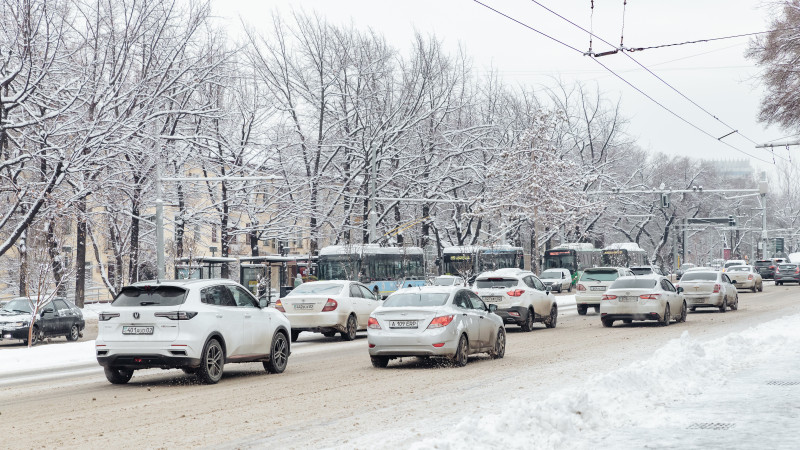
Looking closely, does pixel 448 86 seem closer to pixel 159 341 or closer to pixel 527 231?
pixel 527 231

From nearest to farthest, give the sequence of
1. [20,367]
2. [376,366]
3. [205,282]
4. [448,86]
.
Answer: [205,282], [376,366], [20,367], [448,86]

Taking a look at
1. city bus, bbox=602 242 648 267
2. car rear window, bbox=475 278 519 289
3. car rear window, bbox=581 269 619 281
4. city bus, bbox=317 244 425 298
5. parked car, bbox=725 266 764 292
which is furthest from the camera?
city bus, bbox=602 242 648 267

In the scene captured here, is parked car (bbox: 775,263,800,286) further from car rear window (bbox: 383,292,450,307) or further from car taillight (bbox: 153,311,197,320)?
car taillight (bbox: 153,311,197,320)

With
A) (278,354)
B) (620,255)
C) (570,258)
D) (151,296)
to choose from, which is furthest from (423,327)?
(620,255)

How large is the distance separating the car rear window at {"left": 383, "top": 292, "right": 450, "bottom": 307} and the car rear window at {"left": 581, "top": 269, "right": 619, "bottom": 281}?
1864 centimetres

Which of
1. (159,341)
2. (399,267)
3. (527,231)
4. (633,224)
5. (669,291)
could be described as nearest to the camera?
(159,341)

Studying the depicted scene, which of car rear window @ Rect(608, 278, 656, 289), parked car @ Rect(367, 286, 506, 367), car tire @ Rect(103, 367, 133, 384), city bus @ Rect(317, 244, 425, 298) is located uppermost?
city bus @ Rect(317, 244, 425, 298)

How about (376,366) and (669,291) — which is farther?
(669,291)

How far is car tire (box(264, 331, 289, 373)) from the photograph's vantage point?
16047mm

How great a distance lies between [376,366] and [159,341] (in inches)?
168

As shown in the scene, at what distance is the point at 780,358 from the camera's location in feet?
49.5

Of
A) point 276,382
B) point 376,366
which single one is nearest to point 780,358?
point 376,366

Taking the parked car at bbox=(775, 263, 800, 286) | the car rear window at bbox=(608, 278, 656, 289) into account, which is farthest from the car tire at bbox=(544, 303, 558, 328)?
the parked car at bbox=(775, 263, 800, 286)

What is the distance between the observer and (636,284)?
27109mm
